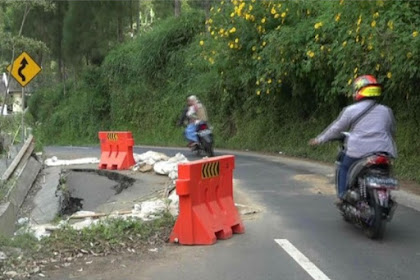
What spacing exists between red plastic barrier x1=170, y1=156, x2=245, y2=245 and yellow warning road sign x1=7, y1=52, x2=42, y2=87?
39.2ft

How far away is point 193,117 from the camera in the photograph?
59.5ft

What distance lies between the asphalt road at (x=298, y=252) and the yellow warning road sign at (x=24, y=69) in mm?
10797

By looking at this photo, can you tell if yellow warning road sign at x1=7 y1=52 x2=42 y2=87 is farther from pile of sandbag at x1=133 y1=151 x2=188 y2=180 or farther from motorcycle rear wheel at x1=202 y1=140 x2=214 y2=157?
motorcycle rear wheel at x1=202 y1=140 x2=214 y2=157

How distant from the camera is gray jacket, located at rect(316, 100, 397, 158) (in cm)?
790

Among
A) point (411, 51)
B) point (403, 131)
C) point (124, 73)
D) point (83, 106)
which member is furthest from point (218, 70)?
point (83, 106)

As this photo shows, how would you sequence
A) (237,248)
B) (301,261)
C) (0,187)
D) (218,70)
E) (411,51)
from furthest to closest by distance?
(218,70) → (411,51) → (0,187) → (237,248) → (301,261)

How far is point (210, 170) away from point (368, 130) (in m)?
2.18

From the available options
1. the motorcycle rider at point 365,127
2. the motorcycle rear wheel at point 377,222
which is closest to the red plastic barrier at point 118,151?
the motorcycle rider at point 365,127

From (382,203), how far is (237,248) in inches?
75.4

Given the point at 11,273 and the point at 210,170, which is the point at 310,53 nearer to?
the point at 210,170

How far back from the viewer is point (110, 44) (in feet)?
149

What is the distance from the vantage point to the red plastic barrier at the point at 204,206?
759 cm

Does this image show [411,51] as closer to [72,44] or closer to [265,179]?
[265,179]

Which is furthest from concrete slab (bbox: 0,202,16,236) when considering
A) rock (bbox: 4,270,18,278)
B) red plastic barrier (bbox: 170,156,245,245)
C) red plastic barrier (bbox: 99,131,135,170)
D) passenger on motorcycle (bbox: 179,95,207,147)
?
passenger on motorcycle (bbox: 179,95,207,147)
